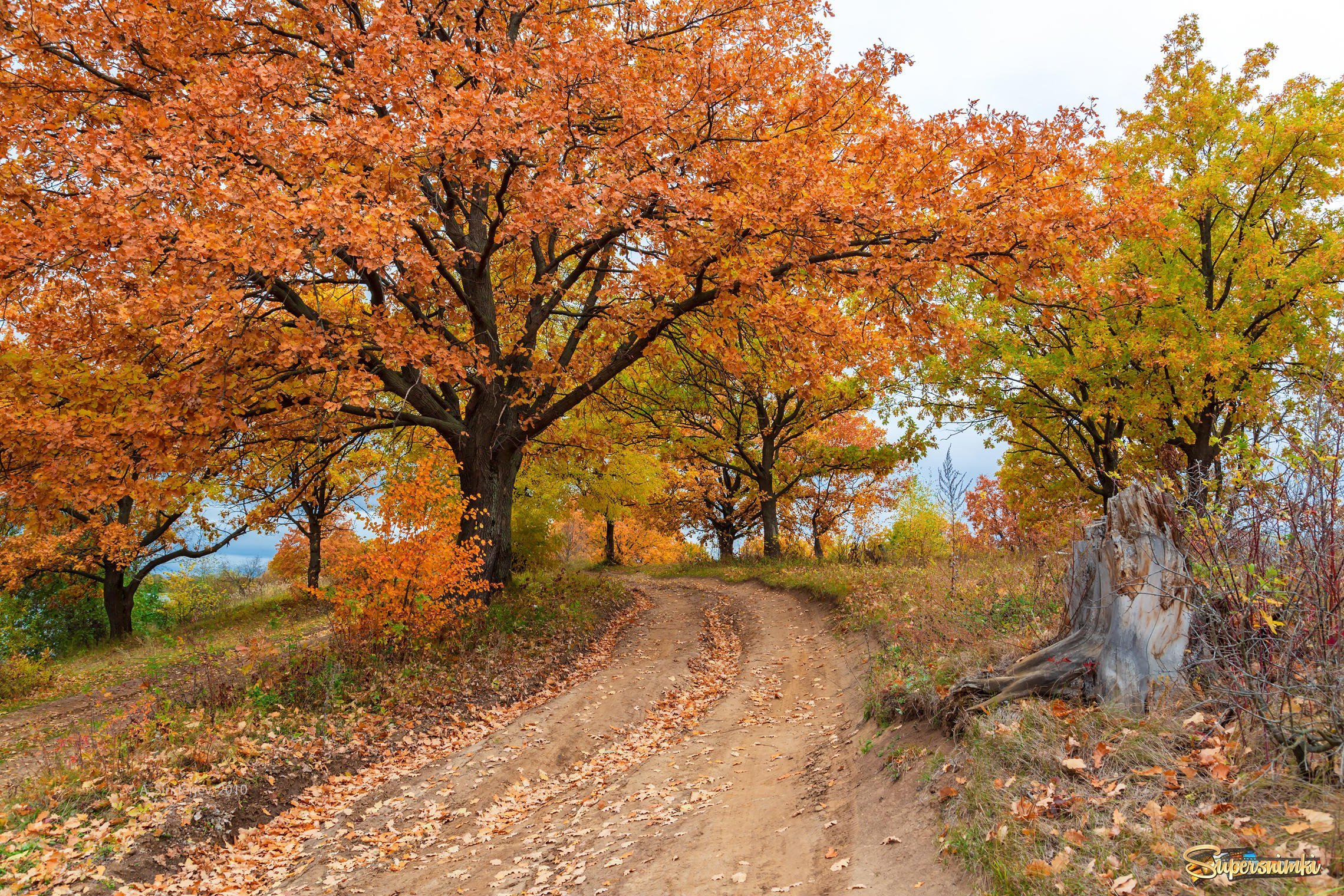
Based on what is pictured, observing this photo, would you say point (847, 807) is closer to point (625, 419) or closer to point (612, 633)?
point (612, 633)

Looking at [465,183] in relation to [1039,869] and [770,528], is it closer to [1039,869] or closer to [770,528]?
[1039,869]

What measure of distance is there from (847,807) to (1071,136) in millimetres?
9810

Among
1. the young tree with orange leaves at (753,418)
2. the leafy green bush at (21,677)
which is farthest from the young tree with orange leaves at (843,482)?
the leafy green bush at (21,677)

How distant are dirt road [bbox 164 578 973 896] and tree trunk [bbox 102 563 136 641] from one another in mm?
18451

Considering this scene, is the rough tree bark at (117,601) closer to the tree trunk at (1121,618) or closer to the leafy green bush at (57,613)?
the leafy green bush at (57,613)

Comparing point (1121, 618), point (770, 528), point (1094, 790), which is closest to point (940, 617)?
point (1121, 618)

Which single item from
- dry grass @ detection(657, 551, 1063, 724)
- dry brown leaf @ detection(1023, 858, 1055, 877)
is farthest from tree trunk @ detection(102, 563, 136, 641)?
dry brown leaf @ detection(1023, 858, 1055, 877)

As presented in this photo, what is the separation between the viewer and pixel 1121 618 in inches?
221

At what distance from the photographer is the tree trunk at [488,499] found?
12547 millimetres

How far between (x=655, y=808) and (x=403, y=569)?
524 cm

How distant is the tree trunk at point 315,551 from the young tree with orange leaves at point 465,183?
14.6 metres

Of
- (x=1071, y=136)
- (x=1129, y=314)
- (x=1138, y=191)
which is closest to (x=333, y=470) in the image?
(x=1071, y=136)

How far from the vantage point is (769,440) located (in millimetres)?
23328

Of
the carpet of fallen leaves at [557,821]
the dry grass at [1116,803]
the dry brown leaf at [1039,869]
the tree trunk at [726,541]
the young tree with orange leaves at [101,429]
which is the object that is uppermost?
the young tree with orange leaves at [101,429]
